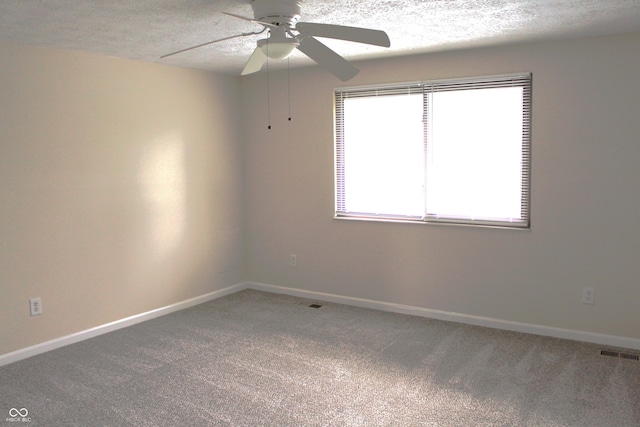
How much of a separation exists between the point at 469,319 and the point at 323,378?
155cm

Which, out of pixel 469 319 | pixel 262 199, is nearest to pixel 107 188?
pixel 262 199

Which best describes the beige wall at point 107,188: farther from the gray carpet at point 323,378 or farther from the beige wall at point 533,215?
the beige wall at point 533,215

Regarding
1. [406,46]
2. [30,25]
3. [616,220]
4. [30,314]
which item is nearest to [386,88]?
[406,46]

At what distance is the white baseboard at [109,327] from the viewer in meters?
3.70

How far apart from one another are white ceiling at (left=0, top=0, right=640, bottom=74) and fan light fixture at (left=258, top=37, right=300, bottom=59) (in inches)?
10.7

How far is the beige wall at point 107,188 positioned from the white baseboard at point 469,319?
0.79 m

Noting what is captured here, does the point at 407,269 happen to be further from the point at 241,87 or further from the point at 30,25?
the point at 30,25

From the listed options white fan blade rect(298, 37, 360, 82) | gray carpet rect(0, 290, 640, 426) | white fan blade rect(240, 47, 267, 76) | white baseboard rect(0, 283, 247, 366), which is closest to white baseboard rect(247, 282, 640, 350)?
gray carpet rect(0, 290, 640, 426)

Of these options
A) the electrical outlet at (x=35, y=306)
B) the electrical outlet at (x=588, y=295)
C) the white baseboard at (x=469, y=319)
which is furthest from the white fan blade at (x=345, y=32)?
the electrical outlet at (x=35, y=306)

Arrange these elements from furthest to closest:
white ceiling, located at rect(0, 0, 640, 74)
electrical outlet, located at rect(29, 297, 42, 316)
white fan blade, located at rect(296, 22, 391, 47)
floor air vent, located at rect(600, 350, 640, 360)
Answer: electrical outlet, located at rect(29, 297, 42, 316)
floor air vent, located at rect(600, 350, 640, 360)
white ceiling, located at rect(0, 0, 640, 74)
white fan blade, located at rect(296, 22, 391, 47)

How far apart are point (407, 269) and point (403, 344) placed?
87 centimetres

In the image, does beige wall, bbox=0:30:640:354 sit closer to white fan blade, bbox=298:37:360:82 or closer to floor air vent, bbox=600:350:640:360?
floor air vent, bbox=600:350:640:360

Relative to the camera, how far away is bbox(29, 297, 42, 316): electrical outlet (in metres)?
3.78

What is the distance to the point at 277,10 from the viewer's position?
8.80 feet
